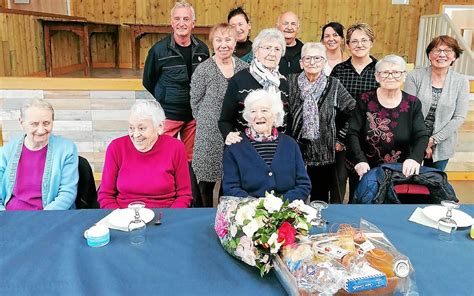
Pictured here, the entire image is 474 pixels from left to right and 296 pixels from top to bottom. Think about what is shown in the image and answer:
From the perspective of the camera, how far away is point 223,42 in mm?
A: 2564

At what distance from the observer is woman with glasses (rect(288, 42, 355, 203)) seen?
245 cm

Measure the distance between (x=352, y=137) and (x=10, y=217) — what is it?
175 centimetres

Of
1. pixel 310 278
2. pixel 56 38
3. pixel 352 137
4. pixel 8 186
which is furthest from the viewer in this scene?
pixel 56 38

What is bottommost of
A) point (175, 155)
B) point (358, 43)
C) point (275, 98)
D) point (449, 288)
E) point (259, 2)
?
point (449, 288)

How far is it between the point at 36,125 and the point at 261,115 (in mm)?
1055

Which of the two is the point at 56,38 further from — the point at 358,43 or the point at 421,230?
the point at 421,230

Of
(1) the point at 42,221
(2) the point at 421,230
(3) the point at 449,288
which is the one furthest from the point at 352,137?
(1) the point at 42,221

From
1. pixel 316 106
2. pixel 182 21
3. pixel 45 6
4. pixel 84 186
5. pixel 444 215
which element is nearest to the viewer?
pixel 444 215

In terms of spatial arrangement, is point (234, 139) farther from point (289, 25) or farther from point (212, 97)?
point (289, 25)

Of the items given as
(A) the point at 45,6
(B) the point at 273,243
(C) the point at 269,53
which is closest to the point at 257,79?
(C) the point at 269,53

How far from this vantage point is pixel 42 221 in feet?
5.33

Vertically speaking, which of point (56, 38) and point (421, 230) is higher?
point (56, 38)

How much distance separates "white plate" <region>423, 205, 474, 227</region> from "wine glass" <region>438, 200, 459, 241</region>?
0.12ft

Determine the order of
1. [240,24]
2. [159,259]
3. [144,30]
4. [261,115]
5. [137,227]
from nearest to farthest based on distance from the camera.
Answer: [159,259] → [137,227] → [261,115] → [240,24] → [144,30]
